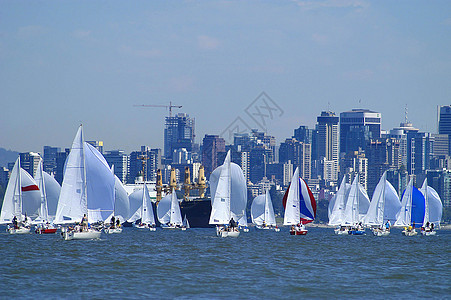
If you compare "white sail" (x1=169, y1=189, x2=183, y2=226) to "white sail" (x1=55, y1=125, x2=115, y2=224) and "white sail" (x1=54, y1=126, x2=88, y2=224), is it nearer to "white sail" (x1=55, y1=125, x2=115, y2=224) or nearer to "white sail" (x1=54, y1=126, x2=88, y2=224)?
"white sail" (x1=55, y1=125, x2=115, y2=224)

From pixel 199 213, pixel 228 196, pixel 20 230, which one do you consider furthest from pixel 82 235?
pixel 199 213

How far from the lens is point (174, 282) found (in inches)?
1533

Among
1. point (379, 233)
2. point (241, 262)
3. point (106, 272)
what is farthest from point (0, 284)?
point (379, 233)

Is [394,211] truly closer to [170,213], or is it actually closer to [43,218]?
[170,213]

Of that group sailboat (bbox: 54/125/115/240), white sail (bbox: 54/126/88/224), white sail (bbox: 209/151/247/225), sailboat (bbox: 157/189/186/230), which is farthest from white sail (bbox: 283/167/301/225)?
sailboat (bbox: 157/189/186/230)

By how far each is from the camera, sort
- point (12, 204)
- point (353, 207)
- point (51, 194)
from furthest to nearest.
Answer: point (353, 207), point (51, 194), point (12, 204)

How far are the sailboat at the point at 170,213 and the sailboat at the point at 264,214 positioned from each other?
Answer: 11957mm

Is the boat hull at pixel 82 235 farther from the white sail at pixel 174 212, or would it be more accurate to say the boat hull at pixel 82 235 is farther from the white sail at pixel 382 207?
the white sail at pixel 174 212

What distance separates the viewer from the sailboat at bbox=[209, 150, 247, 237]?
7306 centimetres

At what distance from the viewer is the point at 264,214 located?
119 metres

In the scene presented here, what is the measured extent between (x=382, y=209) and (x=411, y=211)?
155 inches

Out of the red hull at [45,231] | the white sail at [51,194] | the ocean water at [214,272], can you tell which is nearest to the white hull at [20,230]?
the red hull at [45,231]

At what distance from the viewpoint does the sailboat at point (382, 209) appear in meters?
94.0

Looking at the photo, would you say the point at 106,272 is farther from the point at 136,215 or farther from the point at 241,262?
the point at 136,215
